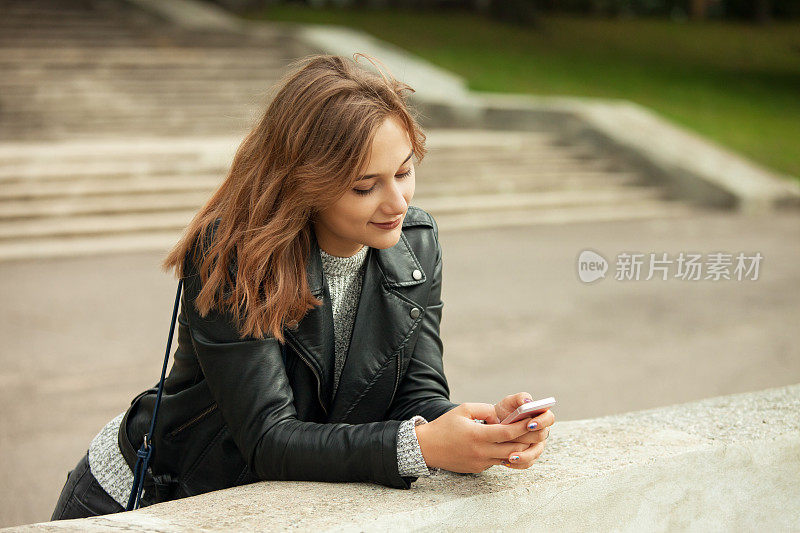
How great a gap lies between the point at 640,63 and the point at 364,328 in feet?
66.5

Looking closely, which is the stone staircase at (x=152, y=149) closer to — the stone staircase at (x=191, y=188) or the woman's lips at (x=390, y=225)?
the stone staircase at (x=191, y=188)

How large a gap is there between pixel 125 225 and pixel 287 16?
14326mm

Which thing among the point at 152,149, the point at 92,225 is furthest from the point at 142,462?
the point at 152,149

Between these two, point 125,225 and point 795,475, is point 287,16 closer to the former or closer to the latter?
point 125,225

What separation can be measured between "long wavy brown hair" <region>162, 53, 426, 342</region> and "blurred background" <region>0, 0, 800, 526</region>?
310mm

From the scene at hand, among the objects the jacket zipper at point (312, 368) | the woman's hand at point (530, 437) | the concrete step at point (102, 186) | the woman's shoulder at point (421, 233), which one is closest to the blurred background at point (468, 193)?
the concrete step at point (102, 186)

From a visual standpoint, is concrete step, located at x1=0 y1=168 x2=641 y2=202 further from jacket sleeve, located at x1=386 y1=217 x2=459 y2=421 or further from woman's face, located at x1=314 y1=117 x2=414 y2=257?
woman's face, located at x1=314 y1=117 x2=414 y2=257

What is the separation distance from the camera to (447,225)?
10.5 m

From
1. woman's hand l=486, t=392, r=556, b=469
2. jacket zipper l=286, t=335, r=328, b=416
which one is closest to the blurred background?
jacket zipper l=286, t=335, r=328, b=416

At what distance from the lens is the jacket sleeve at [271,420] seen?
196 cm

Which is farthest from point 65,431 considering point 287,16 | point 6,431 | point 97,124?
point 287,16

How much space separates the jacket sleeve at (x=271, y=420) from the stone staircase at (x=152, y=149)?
5739 mm

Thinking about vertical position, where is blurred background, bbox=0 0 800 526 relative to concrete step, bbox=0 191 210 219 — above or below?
above

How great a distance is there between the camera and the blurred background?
5.66m
